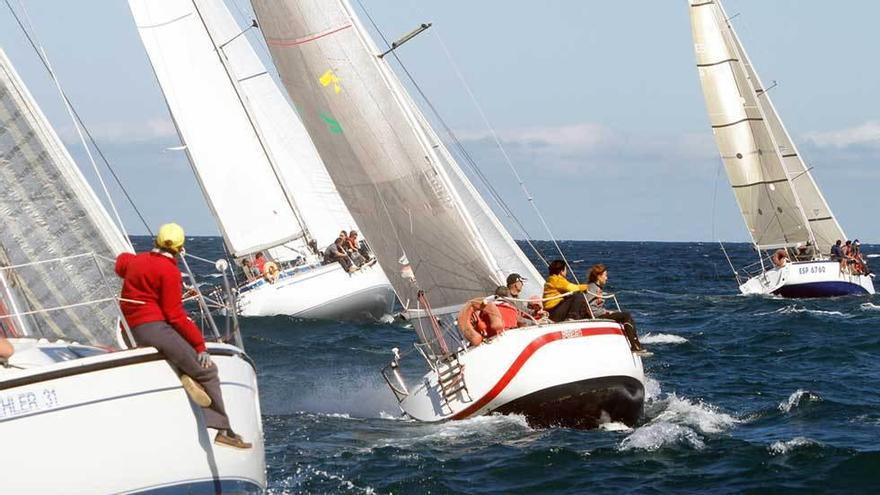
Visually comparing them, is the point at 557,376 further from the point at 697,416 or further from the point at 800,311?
the point at 800,311

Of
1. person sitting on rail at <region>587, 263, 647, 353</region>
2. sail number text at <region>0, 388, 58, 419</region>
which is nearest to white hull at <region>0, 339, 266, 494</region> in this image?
sail number text at <region>0, 388, 58, 419</region>

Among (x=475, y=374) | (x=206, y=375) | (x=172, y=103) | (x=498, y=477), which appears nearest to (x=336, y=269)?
(x=172, y=103)

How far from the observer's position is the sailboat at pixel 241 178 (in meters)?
33.0

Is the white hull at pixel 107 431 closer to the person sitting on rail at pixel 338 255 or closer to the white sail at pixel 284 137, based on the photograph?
the person sitting on rail at pixel 338 255

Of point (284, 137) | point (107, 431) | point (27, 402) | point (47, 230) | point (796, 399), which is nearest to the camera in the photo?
point (27, 402)

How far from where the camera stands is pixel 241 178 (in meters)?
34.6

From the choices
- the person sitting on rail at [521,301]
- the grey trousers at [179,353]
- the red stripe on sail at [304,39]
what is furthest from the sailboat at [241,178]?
the grey trousers at [179,353]

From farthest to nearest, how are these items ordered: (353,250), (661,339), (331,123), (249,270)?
(249,270), (353,250), (661,339), (331,123)

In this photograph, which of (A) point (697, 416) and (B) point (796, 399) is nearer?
(A) point (697, 416)

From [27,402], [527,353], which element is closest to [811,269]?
[527,353]

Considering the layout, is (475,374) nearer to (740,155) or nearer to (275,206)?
(275,206)

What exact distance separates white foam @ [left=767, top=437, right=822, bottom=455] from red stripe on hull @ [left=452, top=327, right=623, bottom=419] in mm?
2162

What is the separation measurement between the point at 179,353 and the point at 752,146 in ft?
126

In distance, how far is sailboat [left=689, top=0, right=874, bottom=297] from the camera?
44781 millimetres
